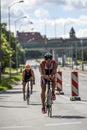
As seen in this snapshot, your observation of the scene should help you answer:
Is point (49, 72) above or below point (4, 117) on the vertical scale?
above

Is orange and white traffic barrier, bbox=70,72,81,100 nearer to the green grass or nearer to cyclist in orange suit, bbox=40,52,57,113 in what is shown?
cyclist in orange suit, bbox=40,52,57,113

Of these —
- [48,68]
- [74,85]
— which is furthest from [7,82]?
[48,68]

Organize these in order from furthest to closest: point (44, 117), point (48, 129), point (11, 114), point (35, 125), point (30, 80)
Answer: point (30, 80) < point (11, 114) < point (44, 117) < point (35, 125) < point (48, 129)

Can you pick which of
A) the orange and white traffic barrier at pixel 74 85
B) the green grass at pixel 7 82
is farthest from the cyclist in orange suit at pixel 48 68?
the green grass at pixel 7 82

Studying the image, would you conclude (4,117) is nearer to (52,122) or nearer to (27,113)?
(27,113)

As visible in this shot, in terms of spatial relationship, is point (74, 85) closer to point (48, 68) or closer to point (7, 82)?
point (48, 68)

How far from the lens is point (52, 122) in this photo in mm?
17250

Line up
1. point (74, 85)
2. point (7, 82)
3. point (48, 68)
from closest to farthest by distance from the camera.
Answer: point (48, 68) < point (74, 85) < point (7, 82)

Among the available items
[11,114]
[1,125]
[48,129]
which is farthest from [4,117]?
[48,129]

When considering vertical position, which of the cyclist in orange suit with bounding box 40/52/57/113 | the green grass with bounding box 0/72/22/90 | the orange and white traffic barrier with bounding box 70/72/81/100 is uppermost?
the cyclist in orange suit with bounding box 40/52/57/113

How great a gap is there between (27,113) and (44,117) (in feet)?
7.00

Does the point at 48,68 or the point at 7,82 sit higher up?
the point at 48,68

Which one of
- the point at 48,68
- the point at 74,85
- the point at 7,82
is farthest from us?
the point at 7,82

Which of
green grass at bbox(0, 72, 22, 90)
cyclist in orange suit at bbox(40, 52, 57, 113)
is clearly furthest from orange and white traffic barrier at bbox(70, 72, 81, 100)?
green grass at bbox(0, 72, 22, 90)
